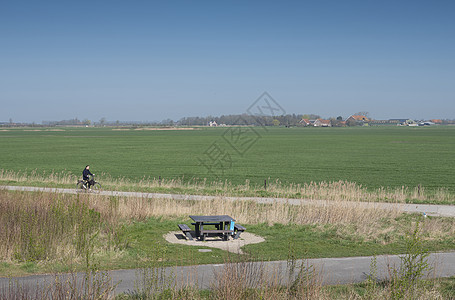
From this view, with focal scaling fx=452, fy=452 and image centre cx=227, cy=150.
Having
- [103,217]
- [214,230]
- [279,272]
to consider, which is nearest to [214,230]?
[214,230]

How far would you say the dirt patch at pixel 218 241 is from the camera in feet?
45.9

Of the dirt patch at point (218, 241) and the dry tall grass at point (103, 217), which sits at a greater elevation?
the dry tall grass at point (103, 217)

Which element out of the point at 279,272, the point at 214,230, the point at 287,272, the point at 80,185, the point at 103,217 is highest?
the point at 279,272

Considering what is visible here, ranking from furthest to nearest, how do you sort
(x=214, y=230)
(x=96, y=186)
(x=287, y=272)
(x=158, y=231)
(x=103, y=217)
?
(x=96, y=186), (x=158, y=231), (x=214, y=230), (x=103, y=217), (x=287, y=272)

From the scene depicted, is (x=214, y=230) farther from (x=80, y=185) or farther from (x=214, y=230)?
(x=80, y=185)

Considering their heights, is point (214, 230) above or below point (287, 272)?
below

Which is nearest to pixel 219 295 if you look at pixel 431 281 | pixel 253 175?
pixel 431 281

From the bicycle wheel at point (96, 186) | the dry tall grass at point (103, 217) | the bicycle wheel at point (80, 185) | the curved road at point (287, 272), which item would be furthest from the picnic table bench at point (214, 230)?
the bicycle wheel at point (80, 185)

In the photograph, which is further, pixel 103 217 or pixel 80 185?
pixel 80 185

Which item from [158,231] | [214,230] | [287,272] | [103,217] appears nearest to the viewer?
[287,272]

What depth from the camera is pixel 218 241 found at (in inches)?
583

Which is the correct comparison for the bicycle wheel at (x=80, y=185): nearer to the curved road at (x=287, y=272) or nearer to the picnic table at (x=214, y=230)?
the picnic table at (x=214, y=230)

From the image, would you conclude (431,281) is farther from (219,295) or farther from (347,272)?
(219,295)

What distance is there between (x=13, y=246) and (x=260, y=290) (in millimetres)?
6749
